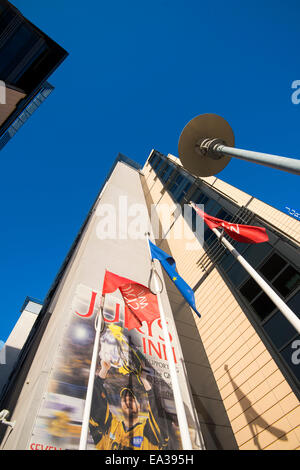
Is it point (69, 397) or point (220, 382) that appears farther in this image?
point (220, 382)

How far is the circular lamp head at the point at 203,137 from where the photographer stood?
7.95 m

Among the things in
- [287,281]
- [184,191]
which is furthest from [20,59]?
[287,281]

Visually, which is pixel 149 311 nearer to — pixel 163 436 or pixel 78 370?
pixel 78 370

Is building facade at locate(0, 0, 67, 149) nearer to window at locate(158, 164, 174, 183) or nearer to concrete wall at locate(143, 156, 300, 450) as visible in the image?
window at locate(158, 164, 174, 183)

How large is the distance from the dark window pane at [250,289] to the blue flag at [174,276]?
3.91 meters

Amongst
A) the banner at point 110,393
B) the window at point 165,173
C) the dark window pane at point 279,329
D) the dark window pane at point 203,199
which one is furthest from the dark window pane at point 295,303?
the window at point 165,173

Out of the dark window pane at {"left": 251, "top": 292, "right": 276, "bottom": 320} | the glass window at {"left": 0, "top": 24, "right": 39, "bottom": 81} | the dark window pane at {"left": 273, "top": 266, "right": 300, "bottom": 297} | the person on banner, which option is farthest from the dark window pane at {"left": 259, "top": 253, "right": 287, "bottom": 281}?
the glass window at {"left": 0, "top": 24, "right": 39, "bottom": 81}

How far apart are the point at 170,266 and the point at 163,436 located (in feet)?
16.2

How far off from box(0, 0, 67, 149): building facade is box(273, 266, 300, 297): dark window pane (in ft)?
63.2

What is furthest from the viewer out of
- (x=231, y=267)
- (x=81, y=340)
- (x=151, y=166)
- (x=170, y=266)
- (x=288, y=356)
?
(x=151, y=166)

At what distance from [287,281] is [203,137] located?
6.59m

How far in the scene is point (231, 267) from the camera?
12133 millimetres
